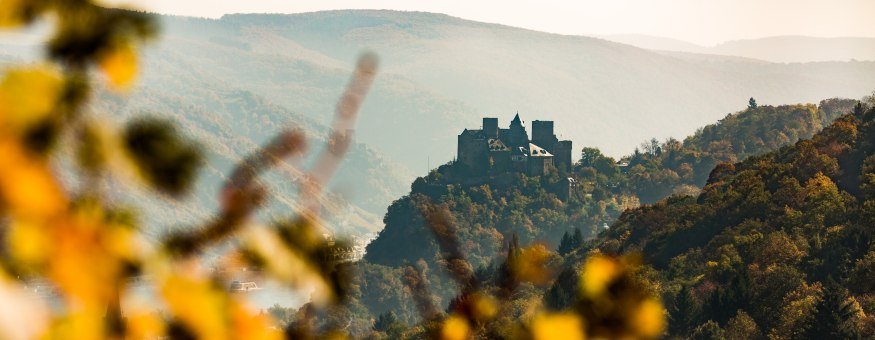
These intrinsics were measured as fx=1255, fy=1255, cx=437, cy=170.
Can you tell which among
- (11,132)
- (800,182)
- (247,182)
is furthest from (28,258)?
(800,182)

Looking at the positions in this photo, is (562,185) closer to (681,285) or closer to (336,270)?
(681,285)

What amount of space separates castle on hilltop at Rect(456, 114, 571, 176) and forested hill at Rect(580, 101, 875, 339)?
3213 cm

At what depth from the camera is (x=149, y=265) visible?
1.81m

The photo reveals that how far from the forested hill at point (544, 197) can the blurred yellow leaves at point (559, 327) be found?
349ft

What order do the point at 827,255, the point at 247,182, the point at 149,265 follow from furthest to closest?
1. the point at 827,255
2. the point at 247,182
3. the point at 149,265

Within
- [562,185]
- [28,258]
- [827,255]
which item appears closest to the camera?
[28,258]

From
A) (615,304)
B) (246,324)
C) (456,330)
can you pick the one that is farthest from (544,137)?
(246,324)

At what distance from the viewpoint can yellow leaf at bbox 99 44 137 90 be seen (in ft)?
5.74

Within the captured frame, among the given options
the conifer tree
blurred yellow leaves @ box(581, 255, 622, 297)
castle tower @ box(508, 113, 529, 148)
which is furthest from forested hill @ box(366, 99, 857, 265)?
blurred yellow leaves @ box(581, 255, 622, 297)

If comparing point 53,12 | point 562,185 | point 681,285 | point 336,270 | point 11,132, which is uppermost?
point 53,12

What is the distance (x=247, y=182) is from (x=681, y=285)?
180 feet

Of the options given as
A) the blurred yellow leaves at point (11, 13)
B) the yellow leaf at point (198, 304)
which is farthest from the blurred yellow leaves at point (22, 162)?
the yellow leaf at point (198, 304)

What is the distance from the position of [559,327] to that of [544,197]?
11644 centimetres

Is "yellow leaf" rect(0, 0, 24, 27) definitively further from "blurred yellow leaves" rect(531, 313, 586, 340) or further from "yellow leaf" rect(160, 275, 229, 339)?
"blurred yellow leaves" rect(531, 313, 586, 340)
